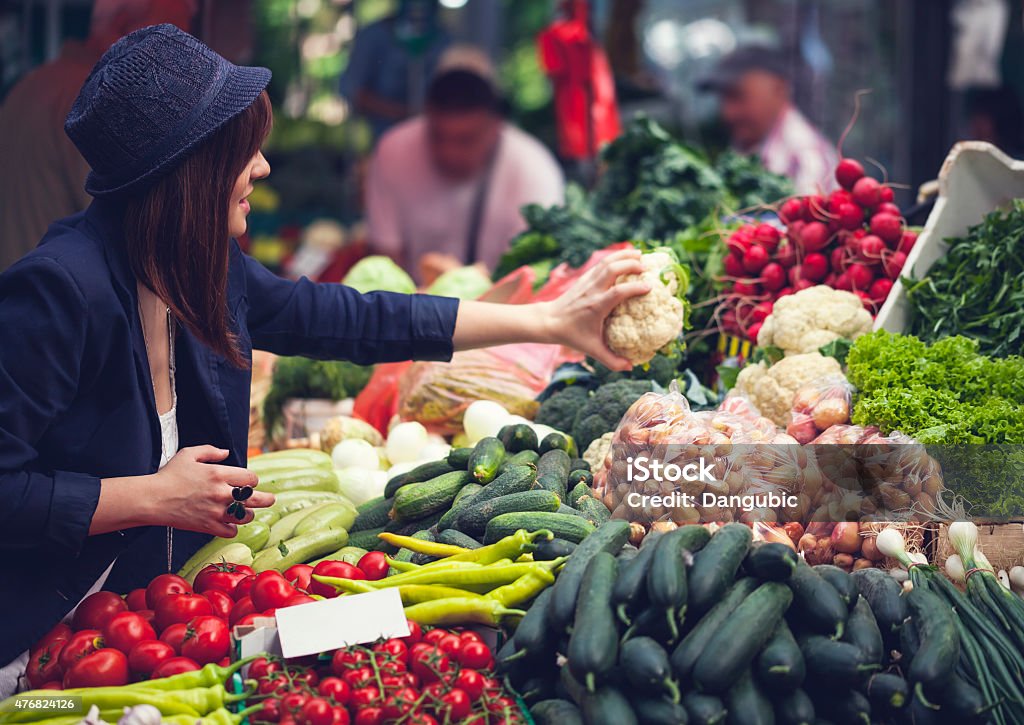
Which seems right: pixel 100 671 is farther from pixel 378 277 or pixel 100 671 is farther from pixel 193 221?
pixel 378 277

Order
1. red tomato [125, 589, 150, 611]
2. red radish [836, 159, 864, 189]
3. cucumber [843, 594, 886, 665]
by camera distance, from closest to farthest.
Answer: cucumber [843, 594, 886, 665] → red tomato [125, 589, 150, 611] → red radish [836, 159, 864, 189]

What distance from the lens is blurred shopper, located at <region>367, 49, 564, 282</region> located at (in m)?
6.77

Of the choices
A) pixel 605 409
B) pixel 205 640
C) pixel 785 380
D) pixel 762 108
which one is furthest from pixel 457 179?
pixel 205 640

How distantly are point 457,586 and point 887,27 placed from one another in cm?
734

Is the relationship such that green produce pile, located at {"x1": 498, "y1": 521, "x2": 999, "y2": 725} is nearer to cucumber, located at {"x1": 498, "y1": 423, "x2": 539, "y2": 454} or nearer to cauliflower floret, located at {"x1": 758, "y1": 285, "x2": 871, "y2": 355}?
cucumber, located at {"x1": 498, "y1": 423, "x2": 539, "y2": 454}

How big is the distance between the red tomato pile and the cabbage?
10.2 ft

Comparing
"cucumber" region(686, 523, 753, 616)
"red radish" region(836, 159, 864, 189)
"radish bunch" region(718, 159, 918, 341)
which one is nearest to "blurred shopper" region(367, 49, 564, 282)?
"radish bunch" region(718, 159, 918, 341)

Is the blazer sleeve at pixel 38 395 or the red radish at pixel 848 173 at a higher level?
the red radish at pixel 848 173

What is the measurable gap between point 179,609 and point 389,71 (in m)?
7.35

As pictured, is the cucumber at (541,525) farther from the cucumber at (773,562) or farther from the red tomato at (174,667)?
the red tomato at (174,667)

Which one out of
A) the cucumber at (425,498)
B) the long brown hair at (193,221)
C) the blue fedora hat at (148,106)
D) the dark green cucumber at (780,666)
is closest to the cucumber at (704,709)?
the dark green cucumber at (780,666)

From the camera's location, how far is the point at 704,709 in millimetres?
1976

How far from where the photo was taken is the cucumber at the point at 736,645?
199 cm

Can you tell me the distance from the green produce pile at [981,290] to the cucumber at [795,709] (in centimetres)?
164
